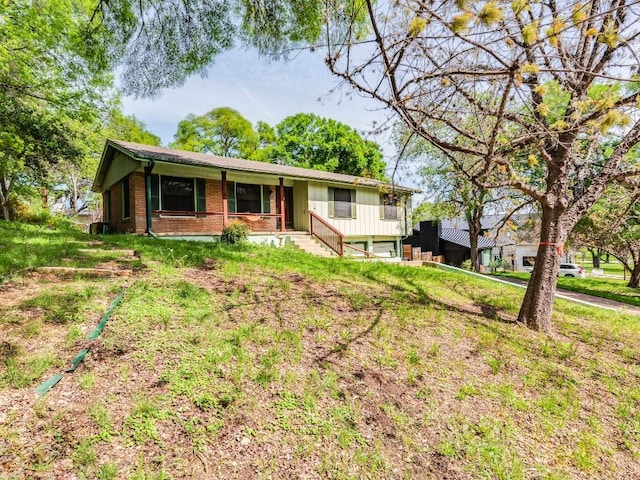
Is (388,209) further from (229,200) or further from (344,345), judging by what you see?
(344,345)

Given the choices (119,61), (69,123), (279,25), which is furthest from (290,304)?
(69,123)

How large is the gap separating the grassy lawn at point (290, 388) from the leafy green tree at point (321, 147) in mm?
24154

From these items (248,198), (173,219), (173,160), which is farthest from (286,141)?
(173,160)

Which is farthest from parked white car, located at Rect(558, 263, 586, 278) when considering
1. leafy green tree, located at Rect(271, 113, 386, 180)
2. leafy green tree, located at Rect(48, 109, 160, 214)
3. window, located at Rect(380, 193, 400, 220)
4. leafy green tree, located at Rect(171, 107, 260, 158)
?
leafy green tree, located at Rect(48, 109, 160, 214)

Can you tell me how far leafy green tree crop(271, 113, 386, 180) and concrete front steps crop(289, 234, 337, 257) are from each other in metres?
16.1

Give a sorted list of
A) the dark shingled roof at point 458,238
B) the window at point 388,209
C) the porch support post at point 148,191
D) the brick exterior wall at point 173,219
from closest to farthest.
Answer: the porch support post at point 148,191
the brick exterior wall at point 173,219
the window at point 388,209
the dark shingled roof at point 458,238

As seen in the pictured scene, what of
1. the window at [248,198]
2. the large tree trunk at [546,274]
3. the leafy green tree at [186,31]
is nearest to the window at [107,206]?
the window at [248,198]

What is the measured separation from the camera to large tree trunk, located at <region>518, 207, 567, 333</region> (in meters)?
5.24

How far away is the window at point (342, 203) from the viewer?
48.2 ft

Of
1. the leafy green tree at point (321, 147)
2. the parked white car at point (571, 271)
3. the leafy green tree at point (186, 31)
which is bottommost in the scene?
the parked white car at point (571, 271)

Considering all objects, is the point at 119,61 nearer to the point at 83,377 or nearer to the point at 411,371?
the point at 83,377

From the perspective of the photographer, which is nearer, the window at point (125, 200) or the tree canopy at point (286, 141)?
the window at point (125, 200)

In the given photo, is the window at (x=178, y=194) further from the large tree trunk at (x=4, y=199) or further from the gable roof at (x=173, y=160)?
the large tree trunk at (x=4, y=199)

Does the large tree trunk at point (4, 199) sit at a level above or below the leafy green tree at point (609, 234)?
above
